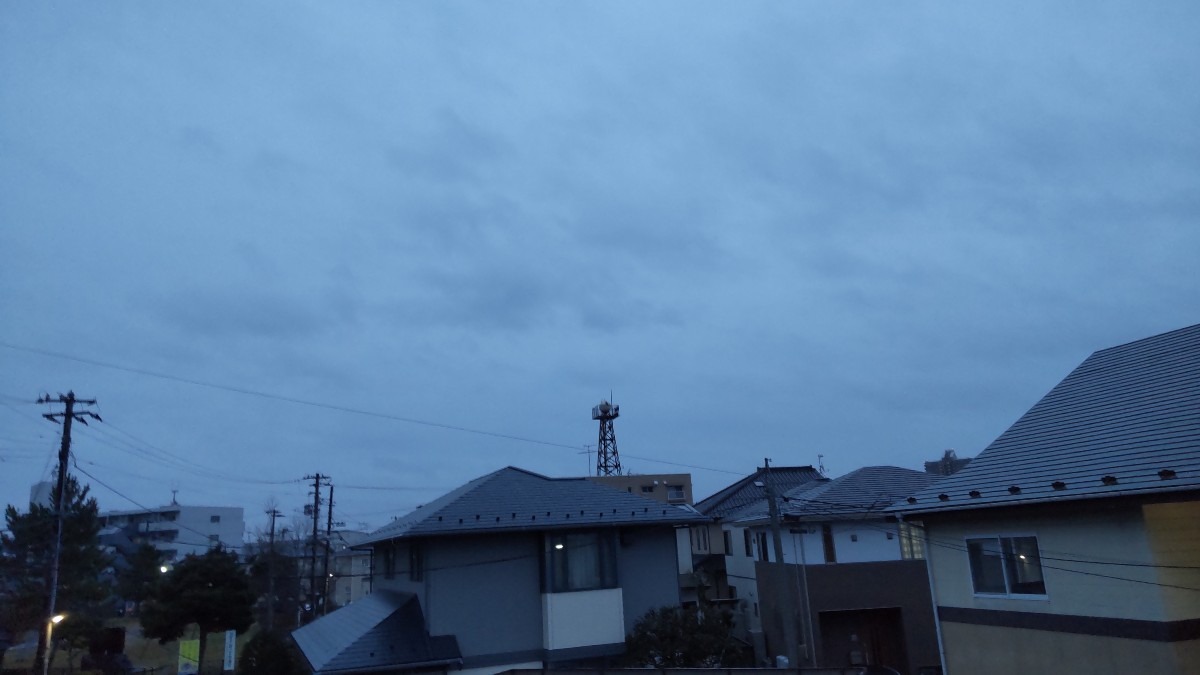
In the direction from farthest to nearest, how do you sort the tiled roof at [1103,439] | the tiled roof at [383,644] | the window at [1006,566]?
the tiled roof at [383,644]
the window at [1006,566]
the tiled roof at [1103,439]

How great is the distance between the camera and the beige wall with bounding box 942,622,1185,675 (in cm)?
936

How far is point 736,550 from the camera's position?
3250cm

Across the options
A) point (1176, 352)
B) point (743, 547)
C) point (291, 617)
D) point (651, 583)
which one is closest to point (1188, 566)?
point (1176, 352)

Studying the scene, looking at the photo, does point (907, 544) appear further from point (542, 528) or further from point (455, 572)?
point (455, 572)

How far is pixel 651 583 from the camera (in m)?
19.5

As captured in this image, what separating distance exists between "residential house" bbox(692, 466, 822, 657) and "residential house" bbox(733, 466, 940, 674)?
143 inches

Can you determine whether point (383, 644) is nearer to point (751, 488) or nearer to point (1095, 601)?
point (1095, 601)

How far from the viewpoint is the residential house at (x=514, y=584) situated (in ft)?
55.5

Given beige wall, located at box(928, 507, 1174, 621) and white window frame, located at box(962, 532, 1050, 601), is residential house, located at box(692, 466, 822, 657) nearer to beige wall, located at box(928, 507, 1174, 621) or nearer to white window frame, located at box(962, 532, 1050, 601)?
white window frame, located at box(962, 532, 1050, 601)

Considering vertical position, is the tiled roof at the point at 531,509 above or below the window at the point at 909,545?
above

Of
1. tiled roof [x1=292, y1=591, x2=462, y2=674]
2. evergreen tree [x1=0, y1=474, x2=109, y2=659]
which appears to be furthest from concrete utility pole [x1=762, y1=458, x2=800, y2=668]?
evergreen tree [x1=0, y1=474, x2=109, y2=659]

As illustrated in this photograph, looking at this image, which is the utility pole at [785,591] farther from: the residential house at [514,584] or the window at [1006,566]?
the window at [1006,566]

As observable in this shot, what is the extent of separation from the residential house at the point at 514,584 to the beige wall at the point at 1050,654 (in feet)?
26.3

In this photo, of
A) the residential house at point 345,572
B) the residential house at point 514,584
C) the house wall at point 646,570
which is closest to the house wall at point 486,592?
the residential house at point 514,584
